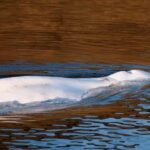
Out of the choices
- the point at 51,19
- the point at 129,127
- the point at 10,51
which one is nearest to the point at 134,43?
the point at 10,51

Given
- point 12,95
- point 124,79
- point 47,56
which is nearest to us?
point 12,95

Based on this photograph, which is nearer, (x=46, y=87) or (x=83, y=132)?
(x=83, y=132)

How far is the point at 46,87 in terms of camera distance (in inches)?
403

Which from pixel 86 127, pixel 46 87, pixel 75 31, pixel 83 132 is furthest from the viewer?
pixel 75 31

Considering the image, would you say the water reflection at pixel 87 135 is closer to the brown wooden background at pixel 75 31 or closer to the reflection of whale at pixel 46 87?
the reflection of whale at pixel 46 87

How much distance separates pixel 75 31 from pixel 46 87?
6.32 metres

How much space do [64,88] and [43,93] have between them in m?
0.38

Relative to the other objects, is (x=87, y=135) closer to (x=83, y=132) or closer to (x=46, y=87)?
(x=83, y=132)

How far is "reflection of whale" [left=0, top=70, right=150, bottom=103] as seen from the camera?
990 centimetres

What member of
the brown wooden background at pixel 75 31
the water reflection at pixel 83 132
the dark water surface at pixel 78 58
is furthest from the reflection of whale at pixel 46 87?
the brown wooden background at pixel 75 31

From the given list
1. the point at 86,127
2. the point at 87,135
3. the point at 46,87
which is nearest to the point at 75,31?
the point at 46,87

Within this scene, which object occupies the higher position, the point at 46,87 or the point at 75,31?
the point at 75,31

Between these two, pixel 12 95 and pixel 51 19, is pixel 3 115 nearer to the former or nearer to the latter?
pixel 12 95

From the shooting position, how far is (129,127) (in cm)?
891
